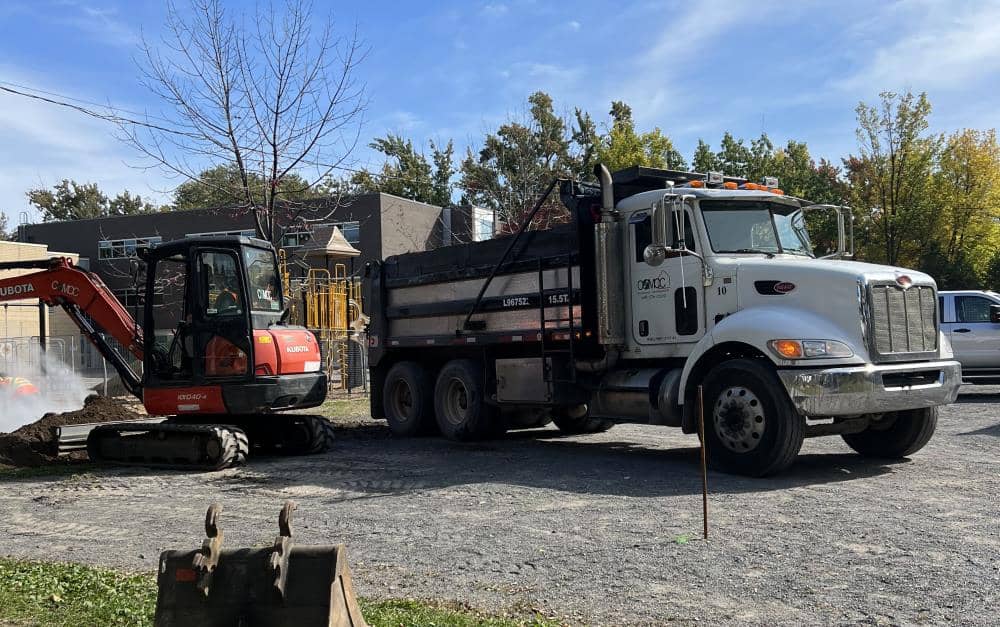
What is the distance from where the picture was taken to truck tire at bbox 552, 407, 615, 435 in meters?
14.6

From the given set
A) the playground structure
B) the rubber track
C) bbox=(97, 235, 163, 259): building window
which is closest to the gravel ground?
the rubber track

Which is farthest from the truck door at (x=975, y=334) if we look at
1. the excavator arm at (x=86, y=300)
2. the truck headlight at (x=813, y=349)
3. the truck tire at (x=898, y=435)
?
the excavator arm at (x=86, y=300)

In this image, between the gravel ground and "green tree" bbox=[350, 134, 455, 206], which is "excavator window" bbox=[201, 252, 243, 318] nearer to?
the gravel ground

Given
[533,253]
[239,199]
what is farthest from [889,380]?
[239,199]

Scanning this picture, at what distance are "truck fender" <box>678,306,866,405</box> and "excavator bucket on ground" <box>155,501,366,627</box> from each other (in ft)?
21.2

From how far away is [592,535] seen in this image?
23.4ft

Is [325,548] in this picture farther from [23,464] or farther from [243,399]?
[23,464]

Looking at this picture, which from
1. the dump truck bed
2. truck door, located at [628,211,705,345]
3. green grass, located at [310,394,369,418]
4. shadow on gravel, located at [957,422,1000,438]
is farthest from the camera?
green grass, located at [310,394,369,418]

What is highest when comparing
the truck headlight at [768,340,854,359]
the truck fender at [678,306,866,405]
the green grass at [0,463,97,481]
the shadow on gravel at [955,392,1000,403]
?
the truck fender at [678,306,866,405]

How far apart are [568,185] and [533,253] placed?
110 centimetres

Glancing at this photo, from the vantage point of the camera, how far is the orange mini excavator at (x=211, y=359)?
11594 mm

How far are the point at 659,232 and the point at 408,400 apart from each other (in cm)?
601

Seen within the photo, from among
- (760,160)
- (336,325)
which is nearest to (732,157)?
(760,160)

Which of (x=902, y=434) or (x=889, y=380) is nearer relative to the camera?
(x=889, y=380)
